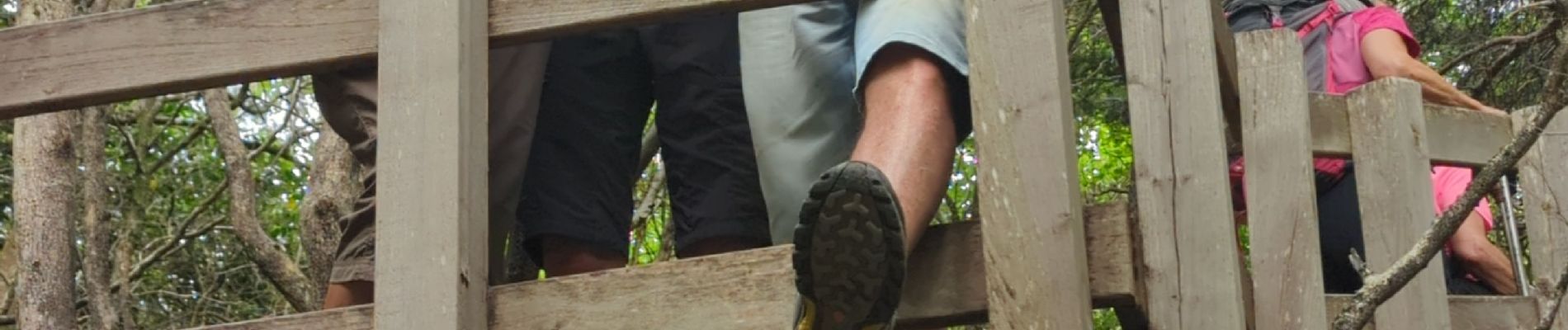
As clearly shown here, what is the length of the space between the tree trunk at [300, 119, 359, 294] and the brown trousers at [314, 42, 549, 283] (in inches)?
64.2

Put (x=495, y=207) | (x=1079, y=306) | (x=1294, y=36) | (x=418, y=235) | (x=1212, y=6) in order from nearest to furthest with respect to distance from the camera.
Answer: (x=1079, y=306) < (x=418, y=235) < (x=1212, y=6) < (x=495, y=207) < (x=1294, y=36)

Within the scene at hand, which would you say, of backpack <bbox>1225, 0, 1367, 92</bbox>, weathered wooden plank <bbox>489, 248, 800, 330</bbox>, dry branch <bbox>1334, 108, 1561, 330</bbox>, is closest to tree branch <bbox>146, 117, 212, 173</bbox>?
backpack <bbox>1225, 0, 1367, 92</bbox>

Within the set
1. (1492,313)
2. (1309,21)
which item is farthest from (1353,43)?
(1492,313)

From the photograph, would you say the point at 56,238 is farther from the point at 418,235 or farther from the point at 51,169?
the point at 418,235

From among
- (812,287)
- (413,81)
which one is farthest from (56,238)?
(812,287)

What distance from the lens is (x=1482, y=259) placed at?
4.06 metres

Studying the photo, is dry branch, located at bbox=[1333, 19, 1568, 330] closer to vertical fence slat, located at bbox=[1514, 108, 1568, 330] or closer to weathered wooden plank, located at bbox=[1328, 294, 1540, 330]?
weathered wooden plank, located at bbox=[1328, 294, 1540, 330]

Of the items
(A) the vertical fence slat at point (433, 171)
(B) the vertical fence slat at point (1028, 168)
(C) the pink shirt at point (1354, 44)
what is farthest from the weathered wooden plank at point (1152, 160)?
(C) the pink shirt at point (1354, 44)

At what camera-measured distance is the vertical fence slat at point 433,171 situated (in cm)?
246

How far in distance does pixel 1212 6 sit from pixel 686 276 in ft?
2.75

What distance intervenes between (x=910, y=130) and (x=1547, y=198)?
2129 mm

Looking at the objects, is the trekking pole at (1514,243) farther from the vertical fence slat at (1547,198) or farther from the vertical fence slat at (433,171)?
the vertical fence slat at (433,171)

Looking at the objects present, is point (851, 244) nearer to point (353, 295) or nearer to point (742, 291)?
point (742, 291)

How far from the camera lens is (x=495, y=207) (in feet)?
9.90
